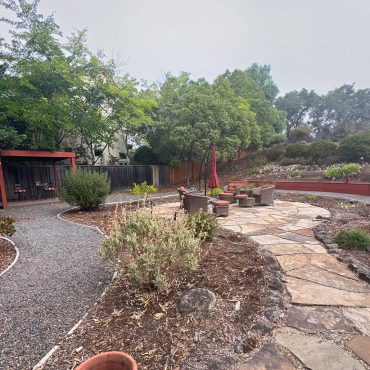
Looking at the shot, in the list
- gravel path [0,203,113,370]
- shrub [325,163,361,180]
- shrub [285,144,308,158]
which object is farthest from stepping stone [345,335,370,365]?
shrub [285,144,308,158]

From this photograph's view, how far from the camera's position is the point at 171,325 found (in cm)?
189

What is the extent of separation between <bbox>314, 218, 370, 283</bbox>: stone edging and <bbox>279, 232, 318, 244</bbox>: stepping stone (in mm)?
131

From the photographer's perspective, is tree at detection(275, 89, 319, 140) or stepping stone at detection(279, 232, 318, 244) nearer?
stepping stone at detection(279, 232, 318, 244)

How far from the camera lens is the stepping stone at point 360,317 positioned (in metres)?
1.86

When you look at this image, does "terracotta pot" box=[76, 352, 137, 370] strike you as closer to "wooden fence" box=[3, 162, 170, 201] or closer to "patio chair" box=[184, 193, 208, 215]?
"patio chair" box=[184, 193, 208, 215]

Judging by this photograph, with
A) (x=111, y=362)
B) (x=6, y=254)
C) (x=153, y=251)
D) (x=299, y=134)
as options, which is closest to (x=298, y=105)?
(x=299, y=134)

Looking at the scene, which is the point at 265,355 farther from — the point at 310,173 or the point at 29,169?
the point at 310,173

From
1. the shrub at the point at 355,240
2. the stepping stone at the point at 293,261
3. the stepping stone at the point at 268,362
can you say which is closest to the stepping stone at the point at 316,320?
the stepping stone at the point at 268,362

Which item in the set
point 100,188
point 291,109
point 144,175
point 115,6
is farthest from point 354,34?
point 291,109

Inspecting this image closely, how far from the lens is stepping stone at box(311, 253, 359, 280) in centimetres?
281

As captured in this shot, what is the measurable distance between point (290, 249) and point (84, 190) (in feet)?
18.7

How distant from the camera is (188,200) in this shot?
5.71m

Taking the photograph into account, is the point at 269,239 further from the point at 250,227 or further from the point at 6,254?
the point at 6,254

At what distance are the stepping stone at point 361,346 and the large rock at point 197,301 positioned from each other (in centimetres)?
103
